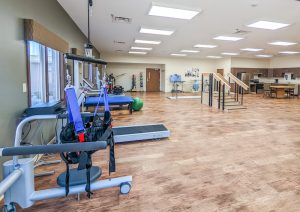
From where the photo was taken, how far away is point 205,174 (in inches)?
104

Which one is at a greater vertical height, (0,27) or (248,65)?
(248,65)

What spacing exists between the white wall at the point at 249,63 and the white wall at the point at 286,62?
0.49 meters

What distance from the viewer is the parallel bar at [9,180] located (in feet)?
4.88

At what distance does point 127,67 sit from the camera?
16594mm

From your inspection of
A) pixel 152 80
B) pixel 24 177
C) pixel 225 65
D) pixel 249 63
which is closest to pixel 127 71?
pixel 152 80

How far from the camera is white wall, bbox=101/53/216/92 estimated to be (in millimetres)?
14881

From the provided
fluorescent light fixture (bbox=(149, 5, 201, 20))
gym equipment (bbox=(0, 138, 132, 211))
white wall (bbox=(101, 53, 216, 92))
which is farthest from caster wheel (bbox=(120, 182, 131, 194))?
A: white wall (bbox=(101, 53, 216, 92))

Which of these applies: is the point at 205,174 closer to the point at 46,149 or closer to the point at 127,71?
the point at 46,149

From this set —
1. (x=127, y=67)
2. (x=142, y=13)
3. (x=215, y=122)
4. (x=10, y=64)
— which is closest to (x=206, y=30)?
(x=142, y=13)

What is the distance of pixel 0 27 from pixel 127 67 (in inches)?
572

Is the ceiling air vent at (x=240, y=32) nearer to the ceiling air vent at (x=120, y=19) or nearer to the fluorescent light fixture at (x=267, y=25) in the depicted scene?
the fluorescent light fixture at (x=267, y=25)

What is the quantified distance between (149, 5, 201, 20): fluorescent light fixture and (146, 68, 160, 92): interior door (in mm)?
11911

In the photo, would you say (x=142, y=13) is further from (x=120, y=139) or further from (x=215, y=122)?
(x=215, y=122)

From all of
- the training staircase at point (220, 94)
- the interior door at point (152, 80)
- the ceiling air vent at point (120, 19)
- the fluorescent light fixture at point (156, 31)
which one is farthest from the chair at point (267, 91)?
the ceiling air vent at point (120, 19)
